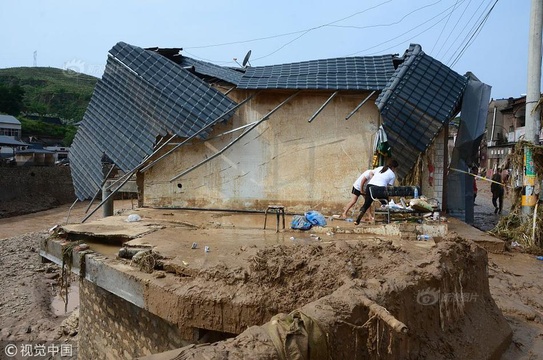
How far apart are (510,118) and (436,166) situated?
30834 mm

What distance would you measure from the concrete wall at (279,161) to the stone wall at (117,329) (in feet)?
13.4

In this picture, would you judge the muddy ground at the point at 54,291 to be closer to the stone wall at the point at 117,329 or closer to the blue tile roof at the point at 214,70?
the stone wall at the point at 117,329

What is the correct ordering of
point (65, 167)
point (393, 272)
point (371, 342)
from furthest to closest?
point (65, 167)
point (393, 272)
point (371, 342)

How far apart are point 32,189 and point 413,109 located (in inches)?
1219

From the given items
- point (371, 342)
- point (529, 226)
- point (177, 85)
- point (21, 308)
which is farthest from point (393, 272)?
point (21, 308)

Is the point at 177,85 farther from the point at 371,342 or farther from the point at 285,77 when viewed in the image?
the point at 371,342

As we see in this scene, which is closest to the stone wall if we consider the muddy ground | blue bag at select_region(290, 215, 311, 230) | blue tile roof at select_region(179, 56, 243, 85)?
the muddy ground

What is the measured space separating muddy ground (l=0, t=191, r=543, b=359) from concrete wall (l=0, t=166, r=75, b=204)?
27.8ft

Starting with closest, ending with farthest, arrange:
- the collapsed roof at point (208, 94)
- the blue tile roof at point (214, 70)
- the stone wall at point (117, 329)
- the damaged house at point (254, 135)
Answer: the stone wall at point (117, 329), the damaged house at point (254, 135), the collapsed roof at point (208, 94), the blue tile roof at point (214, 70)

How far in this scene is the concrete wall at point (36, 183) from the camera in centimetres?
2977

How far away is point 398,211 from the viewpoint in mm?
7836

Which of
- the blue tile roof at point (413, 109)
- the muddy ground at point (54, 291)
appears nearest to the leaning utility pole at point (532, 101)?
the muddy ground at point (54, 291)

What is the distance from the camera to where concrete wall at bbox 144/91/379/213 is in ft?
33.8

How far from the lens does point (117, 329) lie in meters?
6.19
